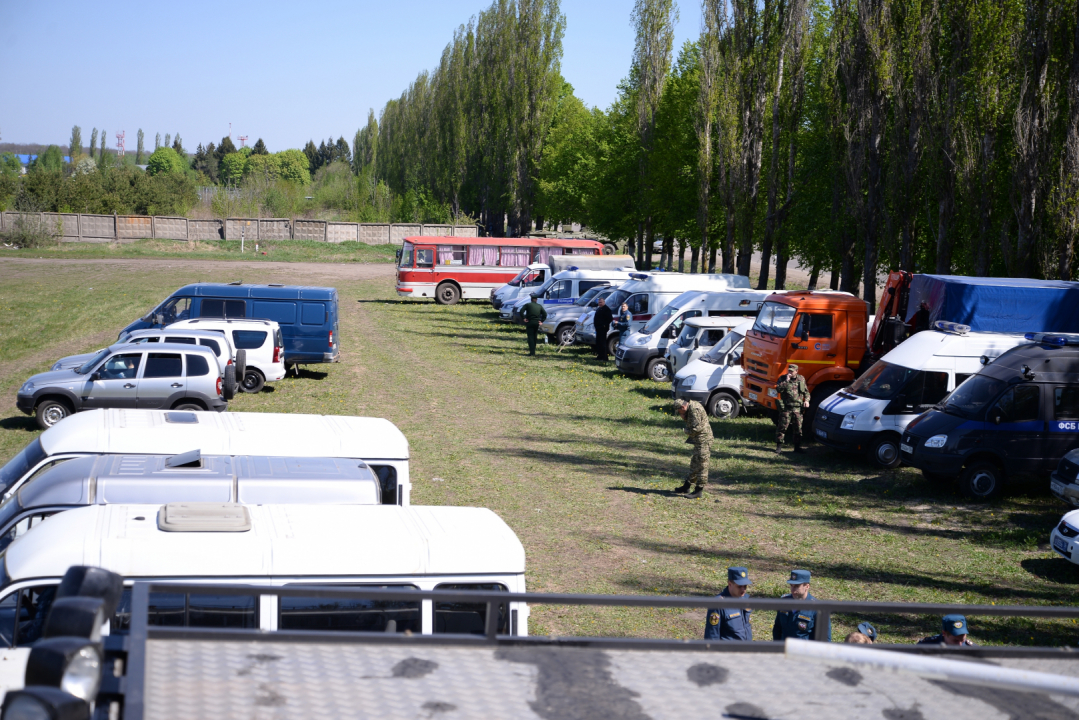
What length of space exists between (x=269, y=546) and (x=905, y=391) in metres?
12.8

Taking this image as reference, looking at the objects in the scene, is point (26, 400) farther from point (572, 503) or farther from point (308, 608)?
point (308, 608)

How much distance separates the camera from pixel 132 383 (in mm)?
15969

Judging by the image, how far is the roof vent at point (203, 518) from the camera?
5.89 meters

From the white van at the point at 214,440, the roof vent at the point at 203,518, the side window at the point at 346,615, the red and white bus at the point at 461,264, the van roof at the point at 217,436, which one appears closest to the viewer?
the side window at the point at 346,615

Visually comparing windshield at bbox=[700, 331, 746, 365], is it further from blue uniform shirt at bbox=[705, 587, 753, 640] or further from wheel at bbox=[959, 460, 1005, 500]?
blue uniform shirt at bbox=[705, 587, 753, 640]

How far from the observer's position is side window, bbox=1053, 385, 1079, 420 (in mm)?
13914

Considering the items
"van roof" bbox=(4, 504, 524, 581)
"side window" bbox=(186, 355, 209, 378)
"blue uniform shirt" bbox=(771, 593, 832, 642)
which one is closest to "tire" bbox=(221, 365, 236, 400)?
"side window" bbox=(186, 355, 209, 378)

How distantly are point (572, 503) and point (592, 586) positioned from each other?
3208 millimetres

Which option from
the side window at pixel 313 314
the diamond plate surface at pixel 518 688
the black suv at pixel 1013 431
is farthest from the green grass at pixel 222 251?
the diamond plate surface at pixel 518 688

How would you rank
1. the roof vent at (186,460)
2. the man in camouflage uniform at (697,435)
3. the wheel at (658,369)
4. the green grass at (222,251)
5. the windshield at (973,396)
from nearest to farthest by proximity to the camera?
the roof vent at (186,460)
the man in camouflage uniform at (697,435)
the windshield at (973,396)
the wheel at (658,369)
the green grass at (222,251)

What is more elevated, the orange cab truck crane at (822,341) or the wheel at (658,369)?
the orange cab truck crane at (822,341)

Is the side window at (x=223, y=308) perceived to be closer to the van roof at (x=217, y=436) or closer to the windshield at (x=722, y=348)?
the windshield at (x=722, y=348)

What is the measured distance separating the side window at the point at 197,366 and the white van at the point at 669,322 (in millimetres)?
11387

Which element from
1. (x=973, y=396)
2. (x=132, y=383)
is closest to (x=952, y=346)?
(x=973, y=396)
